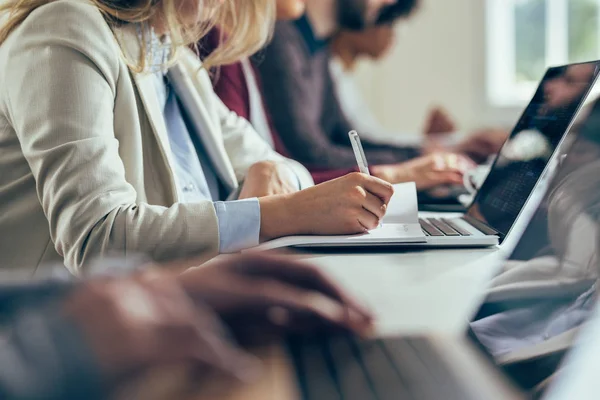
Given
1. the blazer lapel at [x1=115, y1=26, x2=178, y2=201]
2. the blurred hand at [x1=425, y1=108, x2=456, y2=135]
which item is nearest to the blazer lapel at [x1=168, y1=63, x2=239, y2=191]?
the blazer lapel at [x1=115, y1=26, x2=178, y2=201]

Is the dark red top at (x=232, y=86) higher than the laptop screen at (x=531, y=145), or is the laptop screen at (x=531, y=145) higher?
the laptop screen at (x=531, y=145)

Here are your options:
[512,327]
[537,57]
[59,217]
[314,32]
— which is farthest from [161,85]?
[537,57]

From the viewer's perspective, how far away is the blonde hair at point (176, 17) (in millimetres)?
877

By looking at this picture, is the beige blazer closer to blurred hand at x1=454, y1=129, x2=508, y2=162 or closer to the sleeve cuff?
the sleeve cuff

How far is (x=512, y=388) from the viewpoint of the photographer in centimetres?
32

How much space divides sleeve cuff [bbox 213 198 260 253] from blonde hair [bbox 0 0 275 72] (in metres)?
0.23

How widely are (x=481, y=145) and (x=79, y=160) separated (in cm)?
128

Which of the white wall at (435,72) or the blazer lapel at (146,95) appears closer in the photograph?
the blazer lapel at (146,95)

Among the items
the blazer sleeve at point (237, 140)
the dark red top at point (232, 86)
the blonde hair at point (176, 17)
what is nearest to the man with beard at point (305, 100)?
the dark red top at point (232, 86)

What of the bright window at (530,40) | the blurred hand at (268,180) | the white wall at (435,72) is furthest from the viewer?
the white wall at (435,72)

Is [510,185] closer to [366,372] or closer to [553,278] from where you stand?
[553,278]

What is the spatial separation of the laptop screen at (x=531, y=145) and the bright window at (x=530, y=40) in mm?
2753

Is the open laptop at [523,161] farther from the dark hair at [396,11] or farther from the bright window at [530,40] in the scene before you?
the bright window at [530,40]

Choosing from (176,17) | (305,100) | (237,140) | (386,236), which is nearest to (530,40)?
(305,100)
